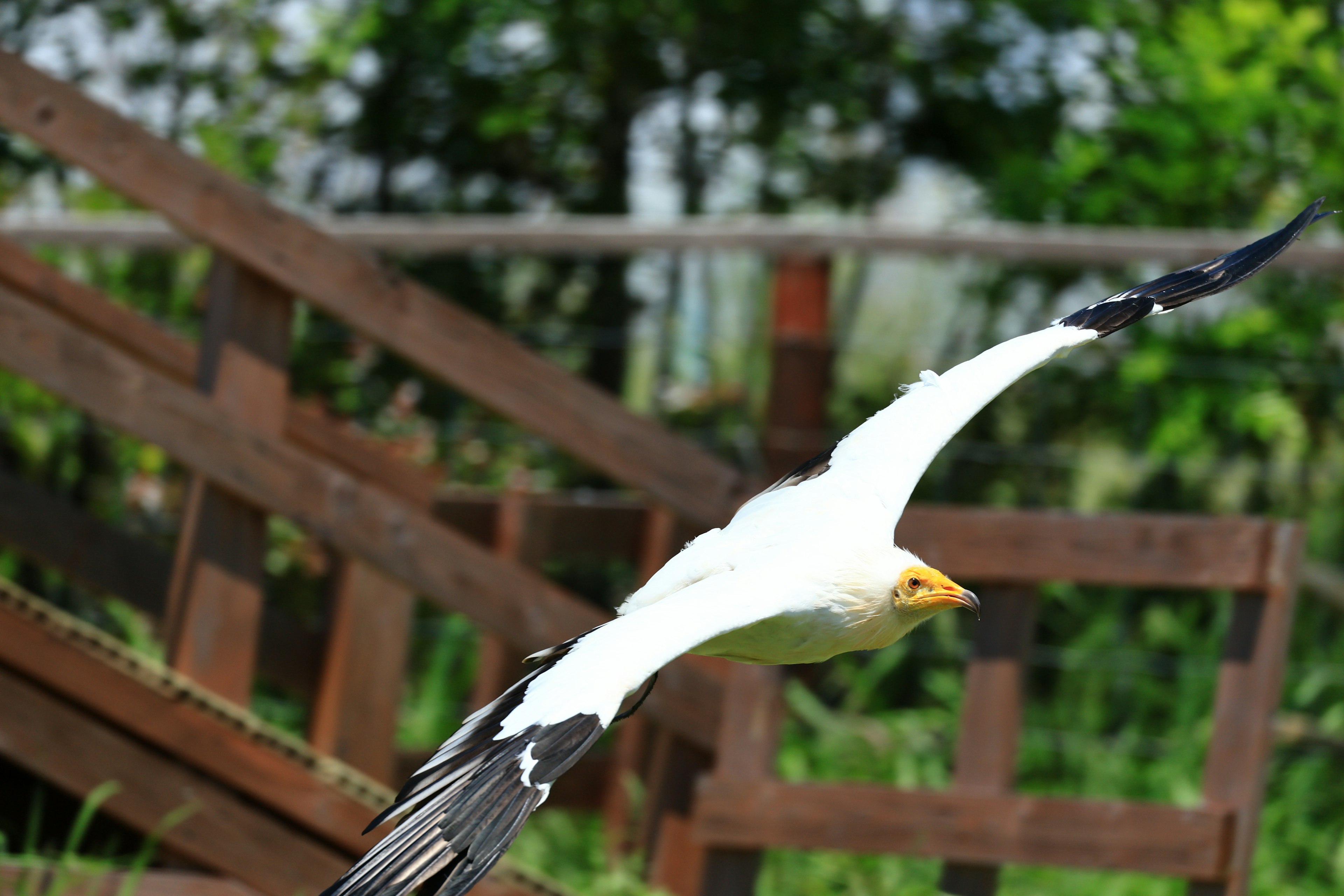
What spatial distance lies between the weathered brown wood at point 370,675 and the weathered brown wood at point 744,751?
2.82 feet

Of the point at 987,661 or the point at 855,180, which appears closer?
the point at 987,661

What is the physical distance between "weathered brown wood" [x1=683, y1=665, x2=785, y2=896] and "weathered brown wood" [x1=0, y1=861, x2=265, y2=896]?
1011 millimetres

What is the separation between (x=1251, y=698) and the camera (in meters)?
3.33

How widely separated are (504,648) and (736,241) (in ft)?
4.60

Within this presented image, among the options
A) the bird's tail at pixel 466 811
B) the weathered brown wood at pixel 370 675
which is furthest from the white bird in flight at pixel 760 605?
the weathered brown wood at pixel 370 675

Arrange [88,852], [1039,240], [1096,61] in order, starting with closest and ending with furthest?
1. [88,852]
2. [1039,240]
3. [1096,61]

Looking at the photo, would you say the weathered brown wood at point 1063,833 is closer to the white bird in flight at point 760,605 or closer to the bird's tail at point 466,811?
the white bird in flight at point 760,605

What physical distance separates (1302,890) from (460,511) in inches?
105

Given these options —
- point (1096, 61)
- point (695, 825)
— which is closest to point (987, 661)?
point (695, 825)

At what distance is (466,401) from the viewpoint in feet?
18.0

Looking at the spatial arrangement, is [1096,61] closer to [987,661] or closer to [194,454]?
[987,661]

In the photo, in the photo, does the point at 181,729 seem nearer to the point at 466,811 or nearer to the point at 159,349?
the point at 159,349

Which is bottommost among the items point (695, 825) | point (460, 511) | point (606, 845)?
point (606, 845)

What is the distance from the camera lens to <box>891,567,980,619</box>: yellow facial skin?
2.55m
